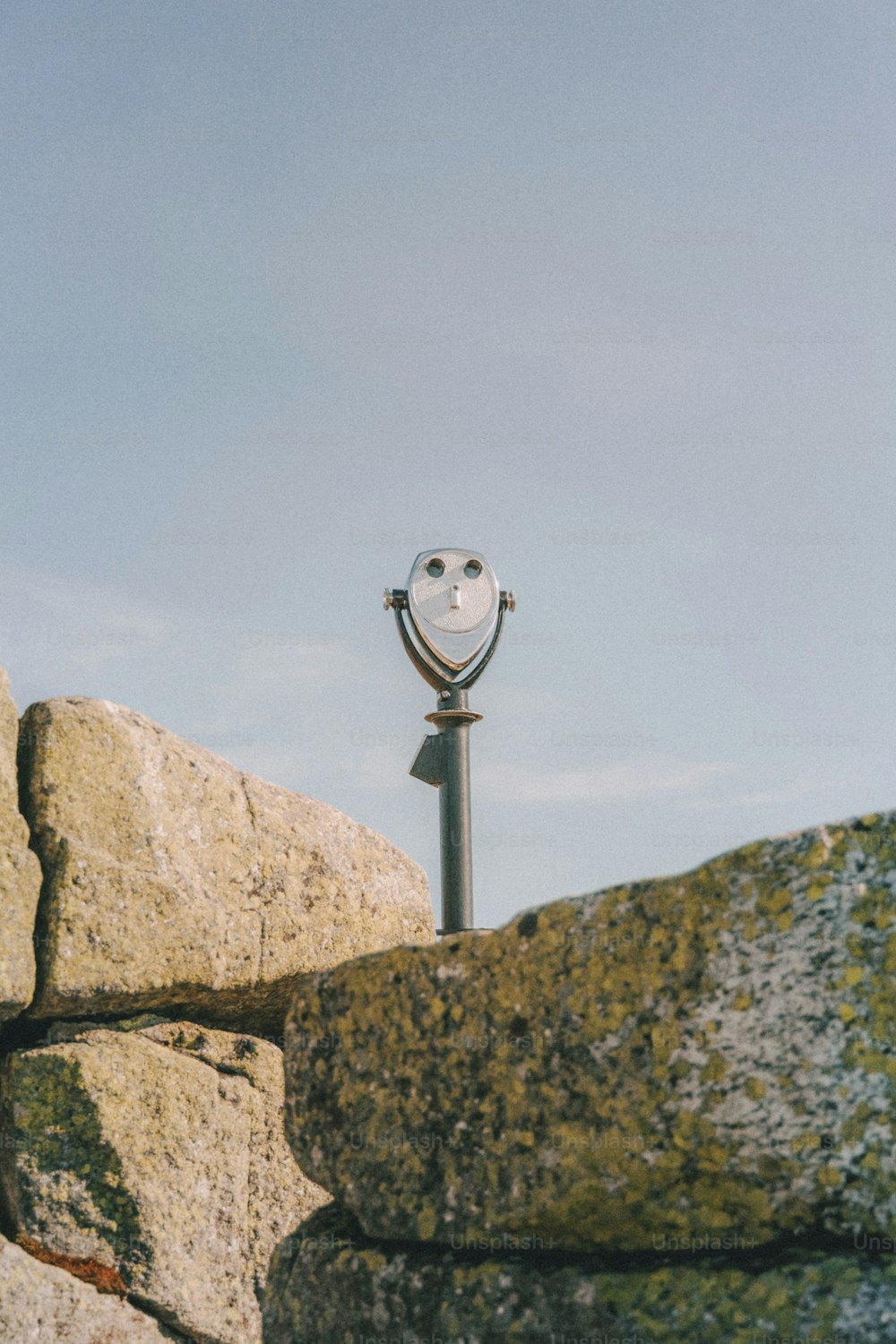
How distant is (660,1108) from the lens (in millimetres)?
2268

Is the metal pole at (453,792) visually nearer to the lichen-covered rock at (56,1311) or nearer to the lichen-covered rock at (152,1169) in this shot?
the lichen-covered rock at (152,1169)

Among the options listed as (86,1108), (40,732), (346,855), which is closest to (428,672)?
(346,855)

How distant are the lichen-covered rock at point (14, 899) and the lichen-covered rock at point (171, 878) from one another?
60 mm

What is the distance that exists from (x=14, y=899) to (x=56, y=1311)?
1202 millimetres

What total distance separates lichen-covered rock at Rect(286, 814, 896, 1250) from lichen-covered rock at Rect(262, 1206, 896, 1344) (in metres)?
0.06

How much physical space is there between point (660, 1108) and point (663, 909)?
349 millimetres

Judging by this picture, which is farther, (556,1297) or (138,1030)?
(138,1030)

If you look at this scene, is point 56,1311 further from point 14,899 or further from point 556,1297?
point 556,1297

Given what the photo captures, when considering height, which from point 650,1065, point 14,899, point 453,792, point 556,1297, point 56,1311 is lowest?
point 56,1311

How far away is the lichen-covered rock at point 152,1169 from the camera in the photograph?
392cm

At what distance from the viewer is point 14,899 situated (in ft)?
12.7

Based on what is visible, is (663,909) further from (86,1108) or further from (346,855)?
(346,855)

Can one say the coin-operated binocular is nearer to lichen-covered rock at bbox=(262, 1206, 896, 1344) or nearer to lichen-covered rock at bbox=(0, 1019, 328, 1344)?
lichen-covered rock at bbox=(0, 1019, 328, 1344)

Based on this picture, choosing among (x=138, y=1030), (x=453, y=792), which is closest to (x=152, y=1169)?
(x=138, y=1030)
